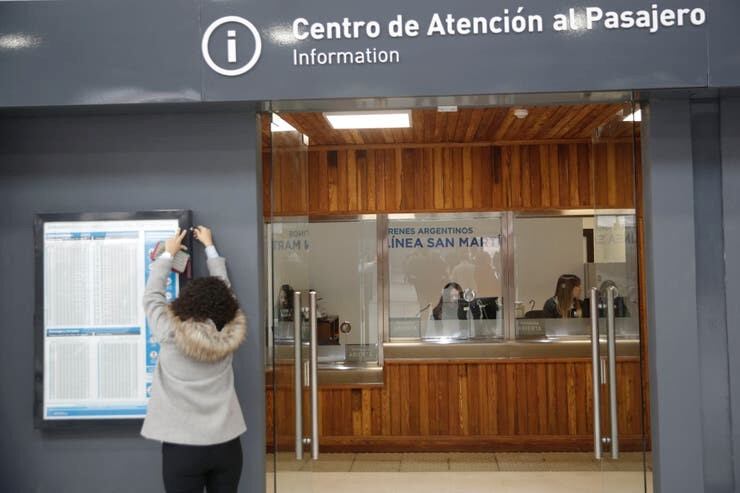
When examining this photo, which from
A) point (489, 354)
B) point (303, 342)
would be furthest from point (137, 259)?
point (489, 354)

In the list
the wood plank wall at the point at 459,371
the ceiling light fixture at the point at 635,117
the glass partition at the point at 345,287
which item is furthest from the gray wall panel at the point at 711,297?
the glass partition at the point at 345,287

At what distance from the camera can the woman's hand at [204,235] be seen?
12.5 ft

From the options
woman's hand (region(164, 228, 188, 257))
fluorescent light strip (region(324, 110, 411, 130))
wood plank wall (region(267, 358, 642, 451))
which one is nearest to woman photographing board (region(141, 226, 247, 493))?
woman's hand (region(164, 228, 188, 257))

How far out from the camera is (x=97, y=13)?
3.72 meters

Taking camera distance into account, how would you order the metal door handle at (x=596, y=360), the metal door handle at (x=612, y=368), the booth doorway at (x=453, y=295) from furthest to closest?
the booth doorway at (x=453, y=295)
the metal door handle at (x=596, y=360)
the metal door handle at (x=612, y=368)

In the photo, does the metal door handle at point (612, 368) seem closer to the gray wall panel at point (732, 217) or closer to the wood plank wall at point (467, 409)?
Result: the gray wall panel at point (732, 217)

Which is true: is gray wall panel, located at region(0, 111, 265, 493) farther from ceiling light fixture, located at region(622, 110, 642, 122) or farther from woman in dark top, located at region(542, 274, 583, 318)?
woman in dark top, located at region(542, 274, 583, 318)

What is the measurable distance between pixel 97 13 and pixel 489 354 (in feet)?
16.3

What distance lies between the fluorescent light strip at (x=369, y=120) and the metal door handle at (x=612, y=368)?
2.31 m

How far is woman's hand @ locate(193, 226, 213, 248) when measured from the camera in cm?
382

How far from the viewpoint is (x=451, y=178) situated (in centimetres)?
758

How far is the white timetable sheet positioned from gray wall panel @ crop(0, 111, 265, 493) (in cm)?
13

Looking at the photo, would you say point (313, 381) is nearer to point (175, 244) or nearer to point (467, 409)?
point (175, 244)

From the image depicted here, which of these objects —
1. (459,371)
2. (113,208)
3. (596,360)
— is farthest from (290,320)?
(459,371)
